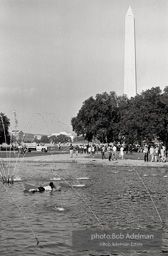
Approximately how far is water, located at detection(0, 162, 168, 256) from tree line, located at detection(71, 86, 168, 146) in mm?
39515

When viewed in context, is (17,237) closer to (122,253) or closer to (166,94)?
(122,253)

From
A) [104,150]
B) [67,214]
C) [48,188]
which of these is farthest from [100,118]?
[67,214]

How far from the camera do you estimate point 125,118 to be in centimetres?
7800

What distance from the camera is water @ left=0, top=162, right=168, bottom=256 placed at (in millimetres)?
13562

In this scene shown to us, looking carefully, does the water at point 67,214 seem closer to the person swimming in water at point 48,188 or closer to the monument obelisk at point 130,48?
the person swimming in water at point 48,188

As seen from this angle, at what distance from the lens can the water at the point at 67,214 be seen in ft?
44.5

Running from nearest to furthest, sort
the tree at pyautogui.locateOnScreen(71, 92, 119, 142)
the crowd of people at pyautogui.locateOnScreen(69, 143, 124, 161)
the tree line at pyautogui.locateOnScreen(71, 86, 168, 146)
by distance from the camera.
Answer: the crowd of people at pyautogui.locateOnScreen(69, 143, 124, 161) < the tree line at pyautogui.locateOnScreen(71, 86, 168, 146) < the tree at pyautogui.locateOnScreen(71, 92, 119, 142)

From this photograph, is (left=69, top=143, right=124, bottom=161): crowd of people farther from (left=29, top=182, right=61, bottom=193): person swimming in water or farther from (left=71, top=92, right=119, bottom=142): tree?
(left=29, top=182, right=61, bottom=193): person swimming in water

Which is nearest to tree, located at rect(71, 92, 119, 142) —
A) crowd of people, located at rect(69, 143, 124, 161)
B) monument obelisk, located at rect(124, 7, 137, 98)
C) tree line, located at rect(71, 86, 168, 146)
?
tree line, located at rect(71, 86, 168, 146)

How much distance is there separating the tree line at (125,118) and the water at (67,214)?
39.5 metres

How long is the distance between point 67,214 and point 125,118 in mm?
60823

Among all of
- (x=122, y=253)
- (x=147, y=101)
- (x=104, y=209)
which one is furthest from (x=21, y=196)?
(x=147, y=101)

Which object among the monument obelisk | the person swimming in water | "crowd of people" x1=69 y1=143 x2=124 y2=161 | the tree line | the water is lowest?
the water

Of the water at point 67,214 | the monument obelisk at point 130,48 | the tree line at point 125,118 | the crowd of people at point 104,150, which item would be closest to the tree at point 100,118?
the tree line at point 125,118
